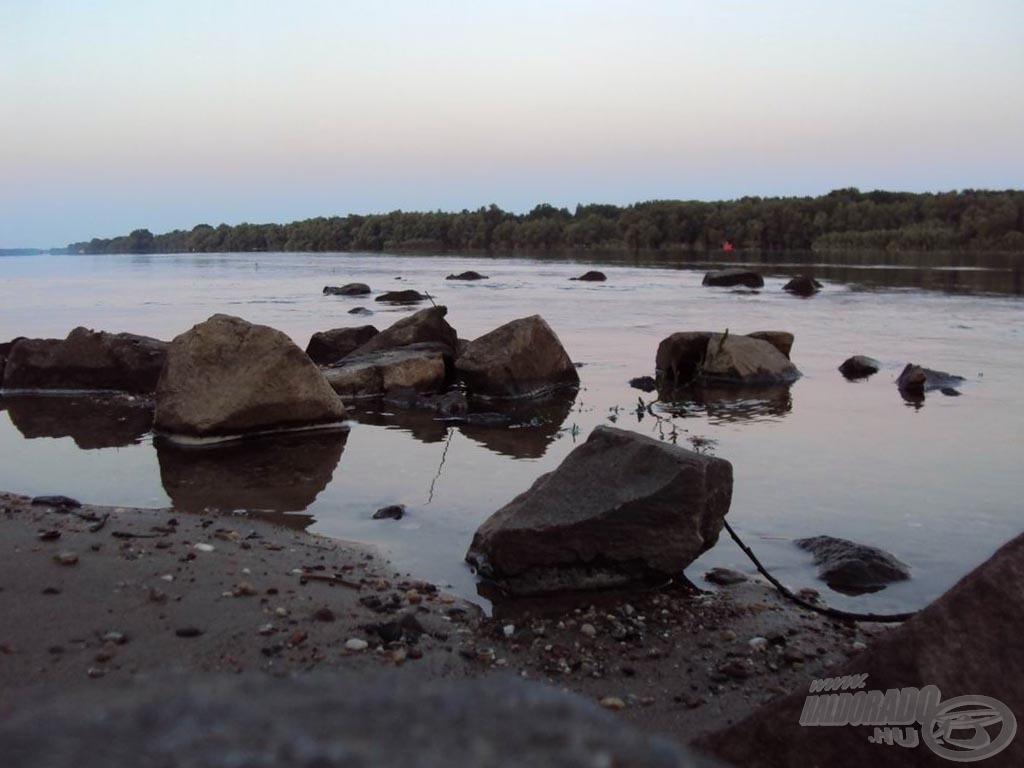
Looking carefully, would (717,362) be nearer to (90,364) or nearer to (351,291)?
(90,364)

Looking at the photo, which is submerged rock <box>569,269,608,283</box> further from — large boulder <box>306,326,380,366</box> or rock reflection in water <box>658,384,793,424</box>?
rock reflection in water <box>658,384,793,424</box>

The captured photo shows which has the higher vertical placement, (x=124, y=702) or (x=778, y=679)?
(x=124, y=702)

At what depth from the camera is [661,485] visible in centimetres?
570

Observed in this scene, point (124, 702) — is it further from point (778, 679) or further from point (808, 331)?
point (808, 331)

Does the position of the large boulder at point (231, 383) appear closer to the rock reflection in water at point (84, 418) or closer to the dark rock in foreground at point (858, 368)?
the rock reflection in water at point (84, 418)

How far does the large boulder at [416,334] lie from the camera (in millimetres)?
14664

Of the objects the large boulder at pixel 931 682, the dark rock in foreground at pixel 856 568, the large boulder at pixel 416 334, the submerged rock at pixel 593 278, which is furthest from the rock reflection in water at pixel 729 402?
the submerged rock at pixel 593 278

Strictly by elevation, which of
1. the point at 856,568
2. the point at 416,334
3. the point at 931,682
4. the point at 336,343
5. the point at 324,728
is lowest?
the point at 856,568

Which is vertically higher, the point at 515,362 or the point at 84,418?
the point at 515,362

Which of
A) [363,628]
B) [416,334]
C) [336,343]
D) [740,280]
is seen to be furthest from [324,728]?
[740,280]

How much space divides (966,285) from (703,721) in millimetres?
37686

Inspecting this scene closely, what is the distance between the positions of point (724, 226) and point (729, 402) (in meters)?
87.6

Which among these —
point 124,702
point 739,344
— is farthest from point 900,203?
point 124,702

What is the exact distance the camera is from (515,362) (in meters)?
12.9
